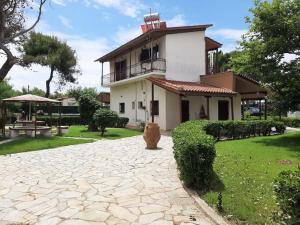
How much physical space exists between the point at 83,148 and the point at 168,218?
31.5 ft

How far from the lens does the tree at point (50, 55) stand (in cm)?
4322

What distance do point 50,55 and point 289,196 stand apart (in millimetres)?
43136

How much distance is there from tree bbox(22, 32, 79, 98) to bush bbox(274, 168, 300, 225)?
41770mm

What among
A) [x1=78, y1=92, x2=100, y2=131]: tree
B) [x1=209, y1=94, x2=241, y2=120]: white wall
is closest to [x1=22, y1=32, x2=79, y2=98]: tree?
[x1=78, y1=92, x2=100, y2=131]: tree

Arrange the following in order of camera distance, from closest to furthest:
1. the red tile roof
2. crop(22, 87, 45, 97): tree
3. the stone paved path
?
1. the stone paved path
2. the red tile roof
3. crop(22, 87, 45, 97): tree

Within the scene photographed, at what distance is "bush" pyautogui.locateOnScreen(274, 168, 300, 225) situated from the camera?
4094 millimetres

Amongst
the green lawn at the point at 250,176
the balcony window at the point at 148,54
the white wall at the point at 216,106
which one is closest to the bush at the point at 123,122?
the balcony window at the point at 148,54

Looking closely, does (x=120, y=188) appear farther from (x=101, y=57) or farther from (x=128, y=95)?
(x=101, y=57)

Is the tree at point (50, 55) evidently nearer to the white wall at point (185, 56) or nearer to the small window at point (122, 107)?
the small window at point (122, 107)

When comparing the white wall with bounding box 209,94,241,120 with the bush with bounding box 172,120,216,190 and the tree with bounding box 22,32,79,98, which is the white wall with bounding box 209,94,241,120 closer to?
the bush with bounding box 172,120,216,190

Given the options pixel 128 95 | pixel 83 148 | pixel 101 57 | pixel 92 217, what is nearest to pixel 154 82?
pixel 128 95

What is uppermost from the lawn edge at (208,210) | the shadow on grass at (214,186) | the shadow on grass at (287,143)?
the shadow on grass at (287,143)

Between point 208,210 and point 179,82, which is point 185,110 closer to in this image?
point 179,82

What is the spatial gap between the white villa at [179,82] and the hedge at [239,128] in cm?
431
